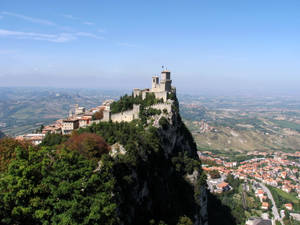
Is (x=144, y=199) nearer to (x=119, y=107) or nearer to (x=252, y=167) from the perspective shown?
(x=119, y=107)

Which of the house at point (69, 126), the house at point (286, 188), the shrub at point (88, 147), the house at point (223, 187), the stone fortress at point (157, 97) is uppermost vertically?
the stone fortress at point (157, 97)

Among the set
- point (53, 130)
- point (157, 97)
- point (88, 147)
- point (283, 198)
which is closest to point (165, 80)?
point (157, 97)

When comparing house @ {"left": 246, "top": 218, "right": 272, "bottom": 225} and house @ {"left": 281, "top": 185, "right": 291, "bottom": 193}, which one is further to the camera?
house @ {"left": 281, "top": 185, "right": 291, "bottom": 193}

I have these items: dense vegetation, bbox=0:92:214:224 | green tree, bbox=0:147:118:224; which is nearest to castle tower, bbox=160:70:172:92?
dense vegetation, bbox=0:92:214:224

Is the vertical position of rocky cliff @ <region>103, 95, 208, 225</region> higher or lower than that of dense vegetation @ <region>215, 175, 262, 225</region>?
higher

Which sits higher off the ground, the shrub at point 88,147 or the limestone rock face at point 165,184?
the shrub at point 88,147

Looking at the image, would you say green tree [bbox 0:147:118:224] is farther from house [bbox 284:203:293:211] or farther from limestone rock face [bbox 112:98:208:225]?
house [bbox 284:203:293:211]

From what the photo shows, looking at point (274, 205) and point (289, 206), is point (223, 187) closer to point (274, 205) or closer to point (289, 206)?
point (274, 205)

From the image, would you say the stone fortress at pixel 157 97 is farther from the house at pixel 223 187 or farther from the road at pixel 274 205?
the road at pixel 274 205

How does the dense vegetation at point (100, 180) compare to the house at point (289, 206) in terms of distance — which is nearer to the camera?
the dense vegetation at point (100, 180)

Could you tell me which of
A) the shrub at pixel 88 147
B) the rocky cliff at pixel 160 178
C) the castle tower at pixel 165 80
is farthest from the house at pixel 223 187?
the shrub at pixel 88 147

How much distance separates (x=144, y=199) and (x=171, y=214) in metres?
7.46

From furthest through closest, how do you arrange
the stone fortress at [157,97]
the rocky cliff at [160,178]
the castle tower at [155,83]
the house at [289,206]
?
the house at [289,206] < the castle tower at [155,83] < the stone fortress at [157,97] < the rocky cliff at [160,178]

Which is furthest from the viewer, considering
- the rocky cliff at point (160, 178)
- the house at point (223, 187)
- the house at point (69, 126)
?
the house at point (223, 187)
